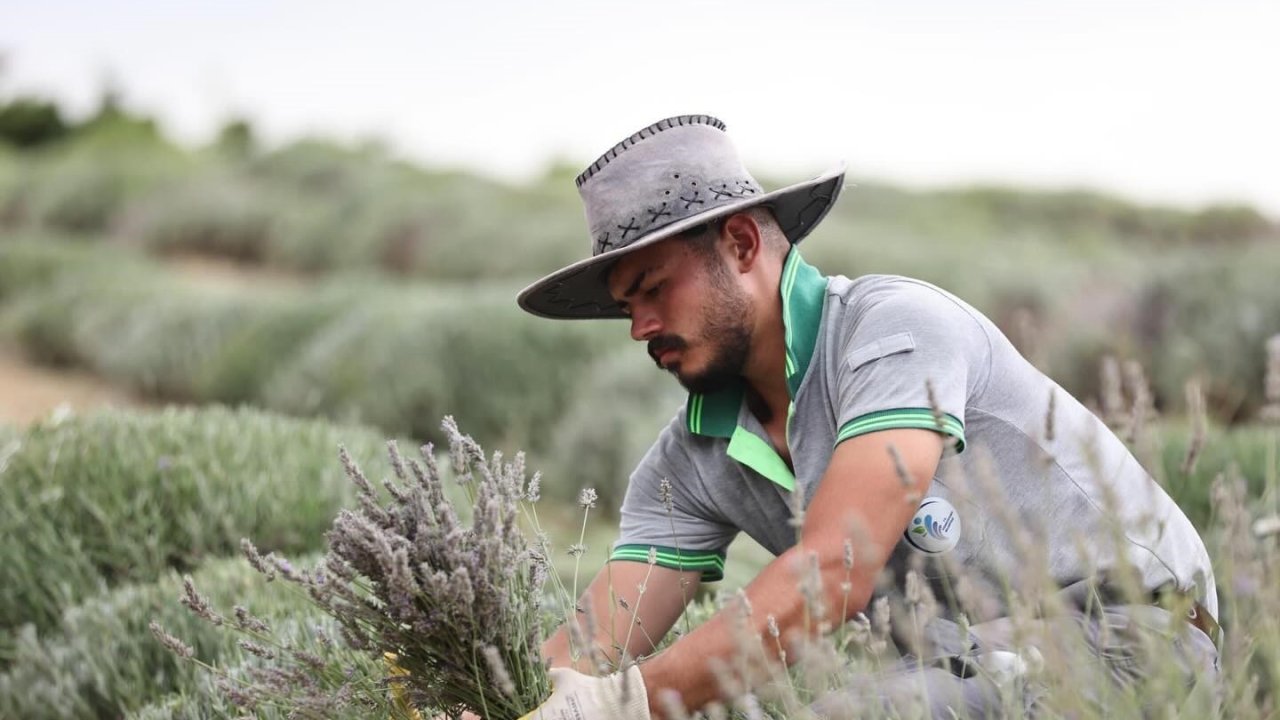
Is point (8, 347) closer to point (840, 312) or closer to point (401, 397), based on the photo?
point (401, 397)

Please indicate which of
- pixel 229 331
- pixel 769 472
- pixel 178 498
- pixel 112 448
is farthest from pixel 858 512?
pixel 229 331

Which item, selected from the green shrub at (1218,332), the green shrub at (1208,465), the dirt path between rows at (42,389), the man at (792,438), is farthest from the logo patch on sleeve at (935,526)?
the dirt path between rows at (42,389)

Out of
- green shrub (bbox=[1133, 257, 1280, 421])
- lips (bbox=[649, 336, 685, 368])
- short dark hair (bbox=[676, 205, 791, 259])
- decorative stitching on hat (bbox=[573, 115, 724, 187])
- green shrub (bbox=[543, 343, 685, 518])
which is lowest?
green shrub (bbox=[1133, 257, 1280, 421])

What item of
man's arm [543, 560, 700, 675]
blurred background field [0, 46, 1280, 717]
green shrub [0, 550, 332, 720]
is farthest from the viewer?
blurred background field [0, 46, 1280, 717]

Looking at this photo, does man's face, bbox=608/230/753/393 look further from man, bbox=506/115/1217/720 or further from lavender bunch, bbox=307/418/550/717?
lavender bunch, bbox=307/418/550/717

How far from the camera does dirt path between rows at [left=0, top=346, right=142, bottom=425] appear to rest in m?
9.30

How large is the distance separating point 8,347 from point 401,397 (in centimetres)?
592

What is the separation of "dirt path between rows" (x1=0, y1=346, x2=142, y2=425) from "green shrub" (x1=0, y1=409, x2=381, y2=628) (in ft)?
16.9

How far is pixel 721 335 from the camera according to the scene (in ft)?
7.83

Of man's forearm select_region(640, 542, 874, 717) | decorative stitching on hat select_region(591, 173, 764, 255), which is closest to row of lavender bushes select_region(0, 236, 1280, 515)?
decorative stitching on hat select_region(591, 173, 764, 255)

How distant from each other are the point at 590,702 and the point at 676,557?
2.18 ft

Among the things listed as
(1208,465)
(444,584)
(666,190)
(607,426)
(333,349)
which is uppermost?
(666,190)

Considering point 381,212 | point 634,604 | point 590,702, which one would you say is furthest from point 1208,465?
point 381,212

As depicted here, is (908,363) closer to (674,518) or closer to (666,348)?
(666,348)
